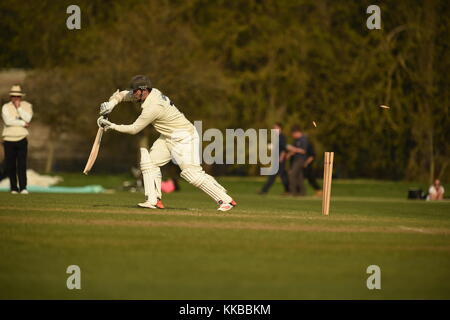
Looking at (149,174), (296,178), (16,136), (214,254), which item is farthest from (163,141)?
(296,178)

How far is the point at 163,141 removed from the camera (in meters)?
17.5

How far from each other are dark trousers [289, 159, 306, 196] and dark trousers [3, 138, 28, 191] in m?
9.78

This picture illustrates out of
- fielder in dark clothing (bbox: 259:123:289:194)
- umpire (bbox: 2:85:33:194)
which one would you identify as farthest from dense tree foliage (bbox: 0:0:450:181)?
umpire (bbox: 2:85:33:194)

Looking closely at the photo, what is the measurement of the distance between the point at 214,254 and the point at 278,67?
3466 cm

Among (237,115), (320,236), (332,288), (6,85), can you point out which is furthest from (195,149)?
(6,85)

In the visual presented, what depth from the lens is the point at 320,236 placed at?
13891 mm

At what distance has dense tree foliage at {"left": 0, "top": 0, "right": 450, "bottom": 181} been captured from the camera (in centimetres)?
4138

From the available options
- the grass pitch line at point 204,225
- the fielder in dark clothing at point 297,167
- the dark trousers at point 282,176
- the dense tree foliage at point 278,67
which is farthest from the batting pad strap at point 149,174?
the dense tree foliage at point 278,67

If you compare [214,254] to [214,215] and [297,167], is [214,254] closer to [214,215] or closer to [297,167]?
[214,215]

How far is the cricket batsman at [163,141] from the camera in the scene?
16891 mm

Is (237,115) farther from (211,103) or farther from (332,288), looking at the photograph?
(332,288)
